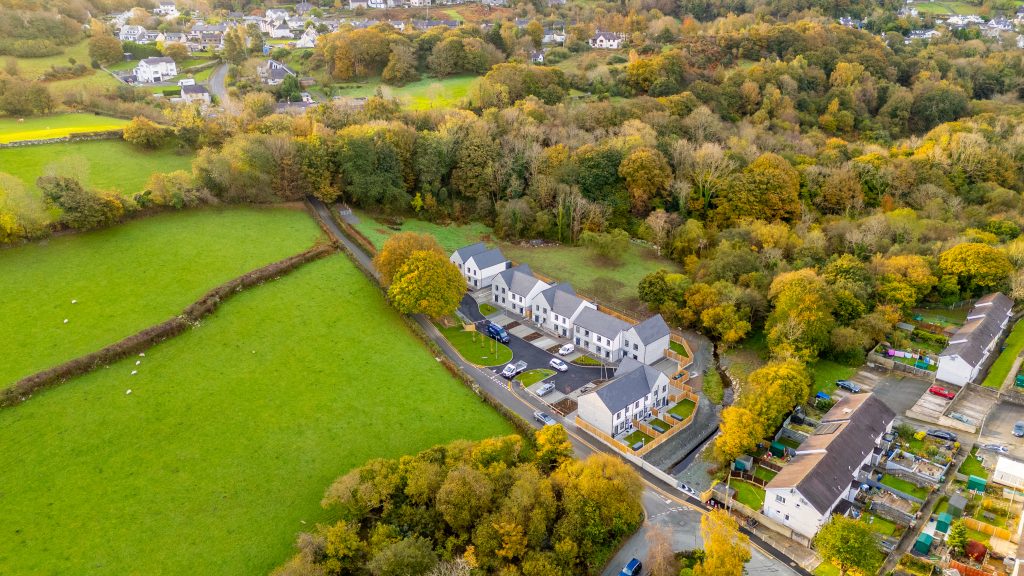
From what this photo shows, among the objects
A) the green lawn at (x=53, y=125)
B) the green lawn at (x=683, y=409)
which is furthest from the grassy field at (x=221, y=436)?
the green lawn at (x=53, y=125)

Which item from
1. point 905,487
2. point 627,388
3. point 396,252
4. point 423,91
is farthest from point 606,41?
point 905,487

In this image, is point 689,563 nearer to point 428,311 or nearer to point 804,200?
point 428,311

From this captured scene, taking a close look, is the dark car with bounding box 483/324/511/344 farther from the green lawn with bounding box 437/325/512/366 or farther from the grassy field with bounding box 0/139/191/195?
the grassy field with bounding box 0/139/191/195

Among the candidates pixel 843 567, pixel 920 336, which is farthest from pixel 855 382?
pixel 843 567

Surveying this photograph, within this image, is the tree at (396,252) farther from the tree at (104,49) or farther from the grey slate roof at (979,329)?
the tree at (104,49)

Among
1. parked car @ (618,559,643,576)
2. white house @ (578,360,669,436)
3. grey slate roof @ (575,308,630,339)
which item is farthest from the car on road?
parked car @ (618,559,643,576)
